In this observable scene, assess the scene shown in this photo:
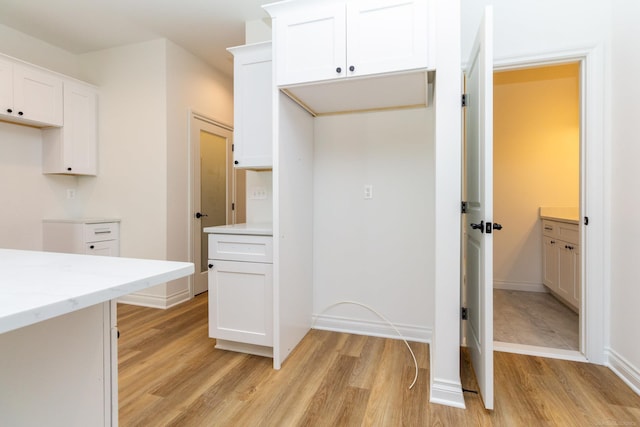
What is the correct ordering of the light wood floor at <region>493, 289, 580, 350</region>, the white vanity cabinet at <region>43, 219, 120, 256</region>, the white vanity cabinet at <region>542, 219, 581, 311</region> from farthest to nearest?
1. the white vanity cabinet at <region>43, 219, 120, 256</region>
2. the white vanity cabinet at <region>542, 219, 581, 311</region>
3. the light wood floor at <region>493, 289, 580, 350</region>

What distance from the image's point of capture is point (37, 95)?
293cm

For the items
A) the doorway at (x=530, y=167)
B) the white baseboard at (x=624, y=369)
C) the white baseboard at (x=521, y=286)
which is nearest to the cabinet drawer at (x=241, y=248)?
the white baseboard at (x=624, y=369)

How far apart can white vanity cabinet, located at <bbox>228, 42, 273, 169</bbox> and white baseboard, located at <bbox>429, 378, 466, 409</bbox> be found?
1.77 metres

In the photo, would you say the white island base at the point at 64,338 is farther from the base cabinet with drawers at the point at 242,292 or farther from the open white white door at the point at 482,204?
the open white white door at the point at 482,204

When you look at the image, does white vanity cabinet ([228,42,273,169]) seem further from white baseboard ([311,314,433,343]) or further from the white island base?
the white island base

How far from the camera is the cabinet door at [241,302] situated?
6.88ft

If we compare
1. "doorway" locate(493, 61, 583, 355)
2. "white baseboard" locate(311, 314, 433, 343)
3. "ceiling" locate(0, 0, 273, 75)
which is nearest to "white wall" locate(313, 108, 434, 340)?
"white baseboard" locate(311, 314, 433, 343)

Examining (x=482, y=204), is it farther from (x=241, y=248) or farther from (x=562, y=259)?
(x=562, y=259)

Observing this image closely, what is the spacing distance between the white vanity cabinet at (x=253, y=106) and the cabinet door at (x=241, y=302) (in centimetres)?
80

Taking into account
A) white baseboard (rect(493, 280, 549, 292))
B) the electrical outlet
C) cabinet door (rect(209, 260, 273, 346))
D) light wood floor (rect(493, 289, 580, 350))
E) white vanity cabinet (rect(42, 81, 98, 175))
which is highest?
white vanity cabinet (rect(42, 81, 98, 175))

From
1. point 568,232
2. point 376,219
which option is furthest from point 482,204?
point 568,232

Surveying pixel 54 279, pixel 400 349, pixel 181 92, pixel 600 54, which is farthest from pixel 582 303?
pixel 181 92

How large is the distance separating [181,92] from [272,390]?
3.06 m

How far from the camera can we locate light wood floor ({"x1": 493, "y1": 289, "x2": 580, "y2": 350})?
2.34 meters
